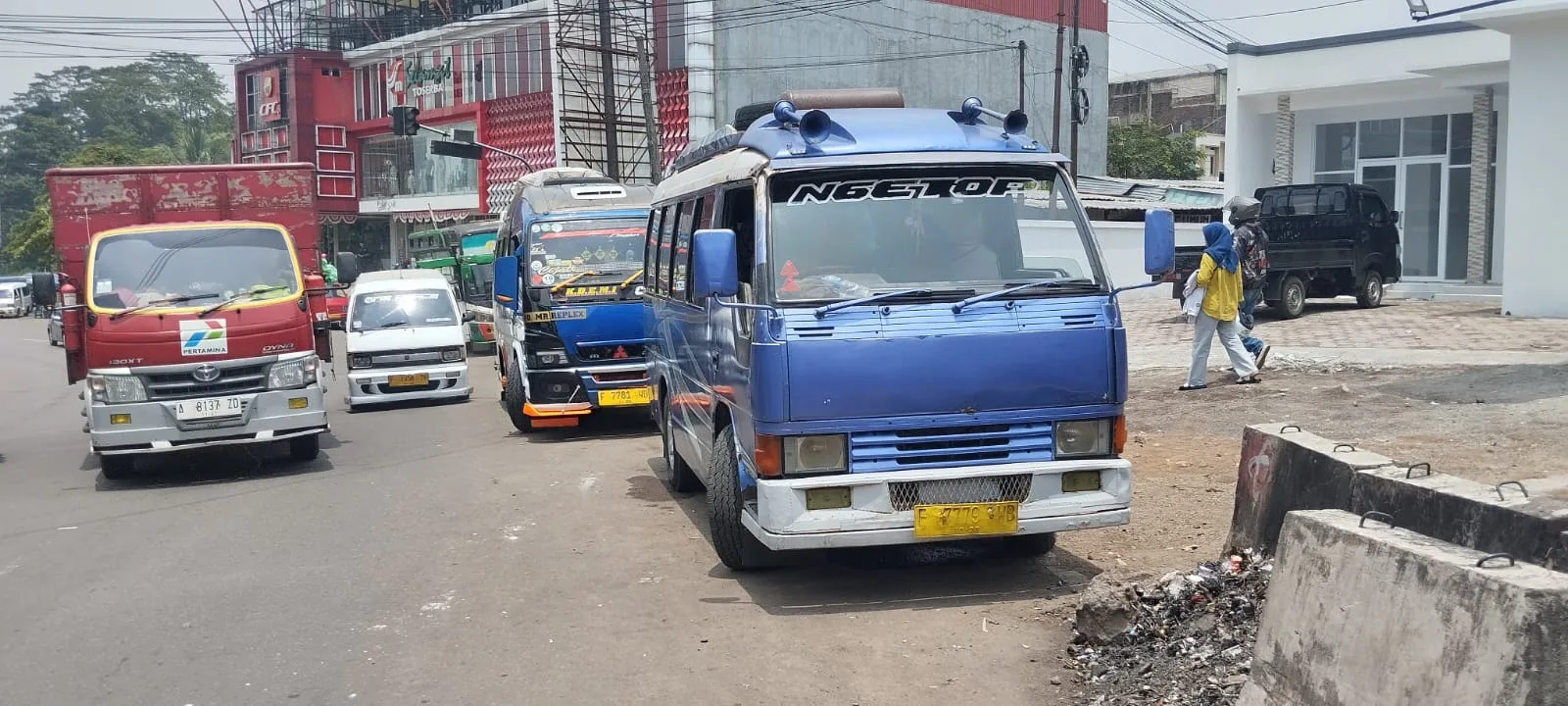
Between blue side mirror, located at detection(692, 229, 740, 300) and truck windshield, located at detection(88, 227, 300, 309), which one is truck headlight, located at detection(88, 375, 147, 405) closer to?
truck windshield, located at detection(88, 227, 300, 309)

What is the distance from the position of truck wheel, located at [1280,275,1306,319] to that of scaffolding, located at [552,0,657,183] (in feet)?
71.0

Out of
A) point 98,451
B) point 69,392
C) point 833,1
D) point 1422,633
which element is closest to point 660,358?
point 98,451

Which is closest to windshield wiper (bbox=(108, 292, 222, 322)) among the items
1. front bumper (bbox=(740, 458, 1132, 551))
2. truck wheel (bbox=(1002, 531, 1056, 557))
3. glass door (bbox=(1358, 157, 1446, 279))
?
front bumper (bbox=(740, 458, 1132, 551))

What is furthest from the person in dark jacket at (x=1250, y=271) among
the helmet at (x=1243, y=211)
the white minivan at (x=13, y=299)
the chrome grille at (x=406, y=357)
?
the white minivan at (x=13, y=299)

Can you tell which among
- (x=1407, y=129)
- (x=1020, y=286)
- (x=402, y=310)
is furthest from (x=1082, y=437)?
(x=1407, y=129)

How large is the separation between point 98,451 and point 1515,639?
36.2 ft

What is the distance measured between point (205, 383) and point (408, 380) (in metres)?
6.27

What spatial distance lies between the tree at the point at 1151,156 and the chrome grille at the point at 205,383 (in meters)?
45.3

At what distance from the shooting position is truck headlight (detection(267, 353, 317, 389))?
456 inches

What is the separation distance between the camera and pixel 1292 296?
19.6 metres

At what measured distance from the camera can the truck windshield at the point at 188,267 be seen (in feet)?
37.7

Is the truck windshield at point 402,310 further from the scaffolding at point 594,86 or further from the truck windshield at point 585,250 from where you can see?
the scaffolding at point 594,86

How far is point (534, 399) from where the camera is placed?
13.6m

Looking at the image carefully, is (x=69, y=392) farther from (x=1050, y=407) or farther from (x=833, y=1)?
(x=833, y=1)
